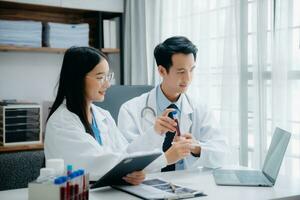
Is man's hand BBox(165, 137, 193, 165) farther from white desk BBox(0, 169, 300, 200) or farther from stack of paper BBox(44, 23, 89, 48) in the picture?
stack of paper BBox(44, 23, 89, 48)

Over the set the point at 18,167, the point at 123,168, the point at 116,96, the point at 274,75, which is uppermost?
the point at 274,75

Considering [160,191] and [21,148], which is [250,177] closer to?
[160,191]

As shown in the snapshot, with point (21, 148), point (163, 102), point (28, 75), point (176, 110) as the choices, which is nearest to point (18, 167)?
point (21, 148)

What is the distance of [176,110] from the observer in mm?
2059

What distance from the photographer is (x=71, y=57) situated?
1708 millimetres

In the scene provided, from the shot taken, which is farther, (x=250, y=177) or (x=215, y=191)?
(x=250, y=177)

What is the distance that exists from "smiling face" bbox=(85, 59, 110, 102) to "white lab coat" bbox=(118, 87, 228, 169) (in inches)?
12.6

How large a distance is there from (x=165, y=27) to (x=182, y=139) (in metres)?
1.58

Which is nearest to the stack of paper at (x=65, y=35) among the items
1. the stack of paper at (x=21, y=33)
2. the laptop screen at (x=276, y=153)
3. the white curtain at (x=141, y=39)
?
the stack of paper at (x=21, y=33)

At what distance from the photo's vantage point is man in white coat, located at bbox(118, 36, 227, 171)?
2006 millimetres

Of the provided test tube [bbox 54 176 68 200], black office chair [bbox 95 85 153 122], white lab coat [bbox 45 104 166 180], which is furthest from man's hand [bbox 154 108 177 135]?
black office chair [bbox 95 85 153 122]

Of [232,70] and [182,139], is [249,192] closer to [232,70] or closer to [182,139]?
[182,139]

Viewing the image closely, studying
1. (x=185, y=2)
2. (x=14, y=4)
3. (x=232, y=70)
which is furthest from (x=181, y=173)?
(x=14, y=4)

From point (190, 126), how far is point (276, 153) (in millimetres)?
588
